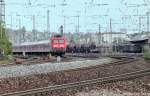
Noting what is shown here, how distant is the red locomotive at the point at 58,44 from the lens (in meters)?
50.9

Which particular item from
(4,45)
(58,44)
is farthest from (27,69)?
(58,44)

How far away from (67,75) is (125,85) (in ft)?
15.7

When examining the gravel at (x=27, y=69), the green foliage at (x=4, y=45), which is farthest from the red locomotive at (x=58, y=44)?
the gravel at (x=27, y=69)

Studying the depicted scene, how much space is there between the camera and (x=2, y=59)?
41312mm

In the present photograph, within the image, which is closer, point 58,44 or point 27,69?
point 27,69

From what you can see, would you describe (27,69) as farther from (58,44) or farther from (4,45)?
(58,44)

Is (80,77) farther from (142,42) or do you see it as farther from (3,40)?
(142,42)

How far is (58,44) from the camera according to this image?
51.3 meters

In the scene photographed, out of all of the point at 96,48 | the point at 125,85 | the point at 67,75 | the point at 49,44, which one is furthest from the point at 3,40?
the point at 125,85

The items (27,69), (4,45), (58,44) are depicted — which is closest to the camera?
(27,69)

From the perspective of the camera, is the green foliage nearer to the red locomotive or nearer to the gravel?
the red locomotive

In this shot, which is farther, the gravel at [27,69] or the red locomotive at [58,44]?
the red locomotive at [58,44]

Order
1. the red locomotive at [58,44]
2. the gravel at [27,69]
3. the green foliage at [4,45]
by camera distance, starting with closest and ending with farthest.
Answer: the gravel at [27,69] → the green foliage at [4,45] → the red locomotive at [58,44]

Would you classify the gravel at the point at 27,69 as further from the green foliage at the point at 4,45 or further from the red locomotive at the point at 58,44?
the red locomotive at the point at 58,44
